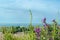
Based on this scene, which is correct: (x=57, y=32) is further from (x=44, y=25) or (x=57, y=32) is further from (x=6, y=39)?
(x=6, y=39)

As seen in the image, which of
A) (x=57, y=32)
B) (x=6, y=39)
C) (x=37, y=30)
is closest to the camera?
(x=37, y=30)

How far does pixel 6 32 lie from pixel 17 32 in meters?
2.13

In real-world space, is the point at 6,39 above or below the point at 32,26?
below

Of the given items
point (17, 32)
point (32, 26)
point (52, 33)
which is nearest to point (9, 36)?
point (32, 26)

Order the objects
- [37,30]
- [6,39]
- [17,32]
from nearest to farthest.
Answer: [37,30]
[6,39]
[17,32]

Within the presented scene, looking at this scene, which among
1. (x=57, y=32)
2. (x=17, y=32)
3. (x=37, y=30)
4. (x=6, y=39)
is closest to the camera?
(x=37, y=30)

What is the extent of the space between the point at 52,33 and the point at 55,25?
0.10 metres

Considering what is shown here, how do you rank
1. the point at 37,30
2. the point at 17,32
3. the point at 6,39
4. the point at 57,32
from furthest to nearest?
the point at 17,32, the point at 6,39, the point at 57,32, the point at 37,30

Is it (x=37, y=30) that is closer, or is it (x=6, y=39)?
(x=37, y=30)

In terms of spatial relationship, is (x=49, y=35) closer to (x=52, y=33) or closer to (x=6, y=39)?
(x=52, y=33)

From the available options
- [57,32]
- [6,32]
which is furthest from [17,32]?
[57,32]

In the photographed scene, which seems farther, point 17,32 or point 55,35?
point 17,32

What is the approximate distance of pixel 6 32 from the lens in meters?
2.98

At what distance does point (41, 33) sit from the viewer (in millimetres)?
2566
